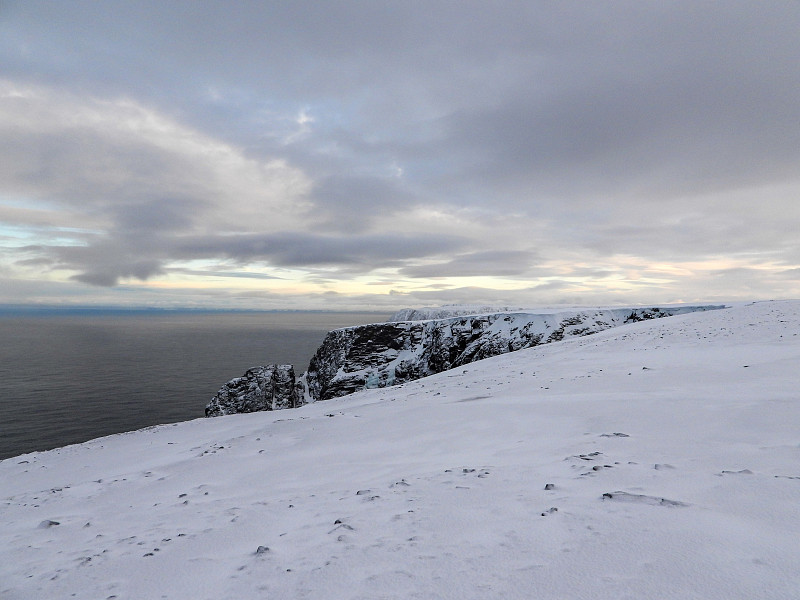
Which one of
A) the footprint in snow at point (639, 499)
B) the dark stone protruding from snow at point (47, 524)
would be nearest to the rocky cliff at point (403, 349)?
the dark stone protruding from snow at point (47, 524)

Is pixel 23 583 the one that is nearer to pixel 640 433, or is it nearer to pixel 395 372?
pixel 640 433

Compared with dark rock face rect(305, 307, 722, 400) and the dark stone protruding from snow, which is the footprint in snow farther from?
dark rock face rect(305, 307, 722, 400)

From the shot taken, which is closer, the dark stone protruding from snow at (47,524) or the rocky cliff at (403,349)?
the dark stone protruding from snow at (47,524)

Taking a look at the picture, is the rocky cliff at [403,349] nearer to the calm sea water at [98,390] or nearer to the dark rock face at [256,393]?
the dark rock face at [256,393]

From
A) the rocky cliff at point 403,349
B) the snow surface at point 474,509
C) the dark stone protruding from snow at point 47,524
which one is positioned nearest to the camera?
the snow surface at point 474,509

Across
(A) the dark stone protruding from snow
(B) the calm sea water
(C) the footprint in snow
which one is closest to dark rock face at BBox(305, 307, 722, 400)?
(B) the calm sea water

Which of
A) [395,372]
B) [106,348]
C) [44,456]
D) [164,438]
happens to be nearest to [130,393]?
[395,372]
